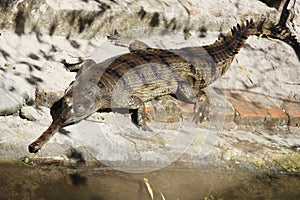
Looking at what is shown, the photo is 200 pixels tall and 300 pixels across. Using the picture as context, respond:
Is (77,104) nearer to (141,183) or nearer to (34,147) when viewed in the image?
(34,147)

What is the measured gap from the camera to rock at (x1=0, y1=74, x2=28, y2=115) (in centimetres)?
382

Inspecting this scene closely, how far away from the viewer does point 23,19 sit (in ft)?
14.6

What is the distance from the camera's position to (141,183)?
3590 millimetres

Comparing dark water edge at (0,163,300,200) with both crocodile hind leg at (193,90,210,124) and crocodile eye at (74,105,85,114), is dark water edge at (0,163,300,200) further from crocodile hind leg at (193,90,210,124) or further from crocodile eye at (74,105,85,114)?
crocodile hind leg at (193,90,210,124)

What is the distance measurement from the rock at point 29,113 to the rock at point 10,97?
6 cm

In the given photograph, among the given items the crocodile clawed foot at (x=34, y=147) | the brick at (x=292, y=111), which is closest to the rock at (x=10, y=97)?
the crocodile clawed foot at (x=34, y=147)

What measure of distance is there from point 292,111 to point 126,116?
1813 millimetres

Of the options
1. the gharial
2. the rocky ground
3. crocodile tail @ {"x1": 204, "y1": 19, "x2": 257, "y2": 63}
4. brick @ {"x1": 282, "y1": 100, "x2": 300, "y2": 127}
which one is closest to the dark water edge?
the rocky ground

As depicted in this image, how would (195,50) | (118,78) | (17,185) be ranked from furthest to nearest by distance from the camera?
(195,50), (118,78), (17,185)

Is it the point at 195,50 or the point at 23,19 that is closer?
the point at 23,19

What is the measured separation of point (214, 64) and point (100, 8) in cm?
135

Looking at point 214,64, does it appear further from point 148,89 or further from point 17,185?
point 17,185

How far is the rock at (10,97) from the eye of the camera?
3.82 metres

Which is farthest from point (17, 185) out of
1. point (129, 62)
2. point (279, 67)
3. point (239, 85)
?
point (279, 67)
